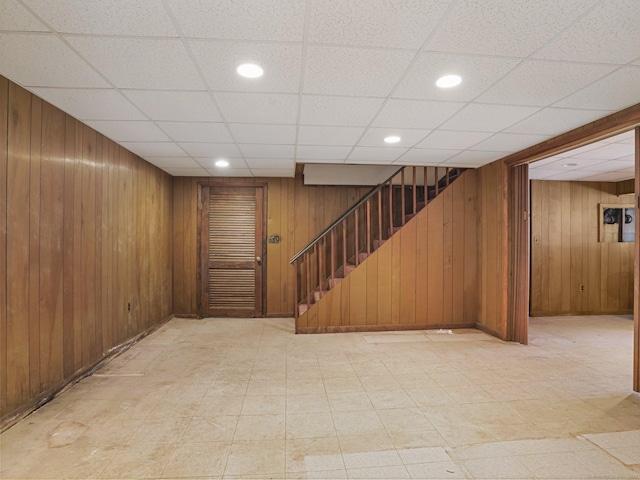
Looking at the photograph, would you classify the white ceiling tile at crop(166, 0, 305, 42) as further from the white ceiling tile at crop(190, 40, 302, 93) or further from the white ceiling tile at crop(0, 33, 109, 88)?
the white ceiling tile at crop(0, 33, 109, 88)

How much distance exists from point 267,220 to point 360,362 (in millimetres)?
3017

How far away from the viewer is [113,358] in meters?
3.53

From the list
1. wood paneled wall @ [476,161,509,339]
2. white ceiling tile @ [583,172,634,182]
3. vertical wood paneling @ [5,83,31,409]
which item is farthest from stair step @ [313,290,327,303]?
white ceiling tile @ [583,172,634,182]

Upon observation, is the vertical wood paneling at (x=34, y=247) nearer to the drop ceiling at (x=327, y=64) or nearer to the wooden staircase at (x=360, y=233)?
the drop ceiling at (x=327, y=64)

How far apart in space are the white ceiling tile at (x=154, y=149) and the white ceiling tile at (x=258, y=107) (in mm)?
1219

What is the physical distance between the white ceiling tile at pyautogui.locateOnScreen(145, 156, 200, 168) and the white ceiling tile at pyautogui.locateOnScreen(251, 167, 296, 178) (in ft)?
2.92

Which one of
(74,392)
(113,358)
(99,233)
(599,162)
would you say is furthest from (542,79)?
(113,358)

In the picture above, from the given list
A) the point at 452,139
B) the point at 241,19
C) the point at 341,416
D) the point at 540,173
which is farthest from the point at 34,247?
the point at 540,173

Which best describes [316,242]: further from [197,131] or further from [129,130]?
[129,130]

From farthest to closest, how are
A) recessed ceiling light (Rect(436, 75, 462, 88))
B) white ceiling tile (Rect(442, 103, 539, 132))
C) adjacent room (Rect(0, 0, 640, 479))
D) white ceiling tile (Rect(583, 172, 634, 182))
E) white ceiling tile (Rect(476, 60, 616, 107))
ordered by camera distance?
1. white ceiling tile (Rect(583, 172, 634, 182))
2. white ceiling tile (Rect(442, 103, 539, 132))
3. recessed ceiling light (Rect(436, 75, 462, 88))
4. white ceiling tile (Rect(476, 60, 616, 107))
5. adjacent room (Rect(0, 0, 640, 479))

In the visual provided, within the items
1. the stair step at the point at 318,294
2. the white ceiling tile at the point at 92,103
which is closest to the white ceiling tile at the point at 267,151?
the white ceiling tile at the point at 92,103

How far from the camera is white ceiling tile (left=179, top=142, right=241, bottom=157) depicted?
12.2 ft

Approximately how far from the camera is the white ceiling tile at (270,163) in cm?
444

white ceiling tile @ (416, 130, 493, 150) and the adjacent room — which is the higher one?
white ceiling tile @ (416, 130, 493, 150)
